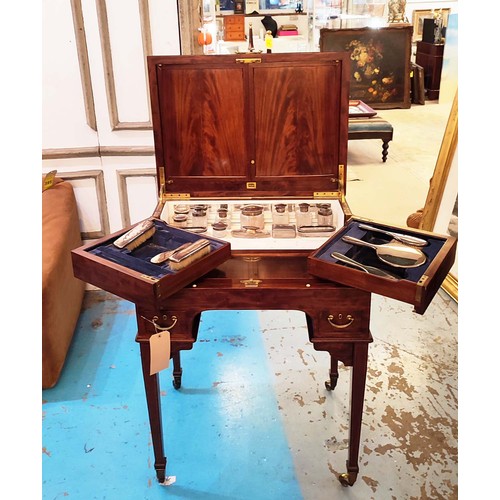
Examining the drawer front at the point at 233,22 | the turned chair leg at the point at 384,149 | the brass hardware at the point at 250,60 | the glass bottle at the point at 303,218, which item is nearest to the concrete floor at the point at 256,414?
the glass bottle at the point at 303,218

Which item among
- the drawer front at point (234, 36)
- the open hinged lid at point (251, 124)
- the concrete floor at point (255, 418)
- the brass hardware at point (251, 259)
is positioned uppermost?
the drawer front at point (234, 36)

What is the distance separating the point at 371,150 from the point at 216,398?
15.1 ft

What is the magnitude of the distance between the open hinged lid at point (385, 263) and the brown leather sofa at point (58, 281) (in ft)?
4.24

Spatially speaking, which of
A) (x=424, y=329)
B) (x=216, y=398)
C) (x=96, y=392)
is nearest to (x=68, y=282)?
(x=96, y=392)

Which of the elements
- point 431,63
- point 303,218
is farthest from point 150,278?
point 431,63

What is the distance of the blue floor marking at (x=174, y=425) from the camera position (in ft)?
6.16

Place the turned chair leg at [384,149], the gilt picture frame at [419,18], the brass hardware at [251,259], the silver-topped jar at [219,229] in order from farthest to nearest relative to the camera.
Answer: the gilt picture frame at [419,18]
the turned chair leg at [384,149]
the silver-topped jar at [219,229]
the brass hardware at [251,259]

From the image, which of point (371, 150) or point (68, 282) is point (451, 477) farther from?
point (371, 150)

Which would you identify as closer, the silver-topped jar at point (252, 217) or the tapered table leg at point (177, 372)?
the silver-topped jar at point (252, 217)

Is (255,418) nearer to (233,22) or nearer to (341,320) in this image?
(341,320)

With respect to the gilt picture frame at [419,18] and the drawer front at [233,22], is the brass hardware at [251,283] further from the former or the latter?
the gilt picture frame at [419,18]

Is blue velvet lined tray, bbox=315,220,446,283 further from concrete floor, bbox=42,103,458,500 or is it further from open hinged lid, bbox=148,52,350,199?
concrete floor, bbox=42,103,458,500

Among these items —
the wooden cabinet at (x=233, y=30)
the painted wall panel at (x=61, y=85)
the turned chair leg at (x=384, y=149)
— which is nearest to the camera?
the painted wall panel at (x=61, y=85)

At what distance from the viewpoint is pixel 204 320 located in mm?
2846
